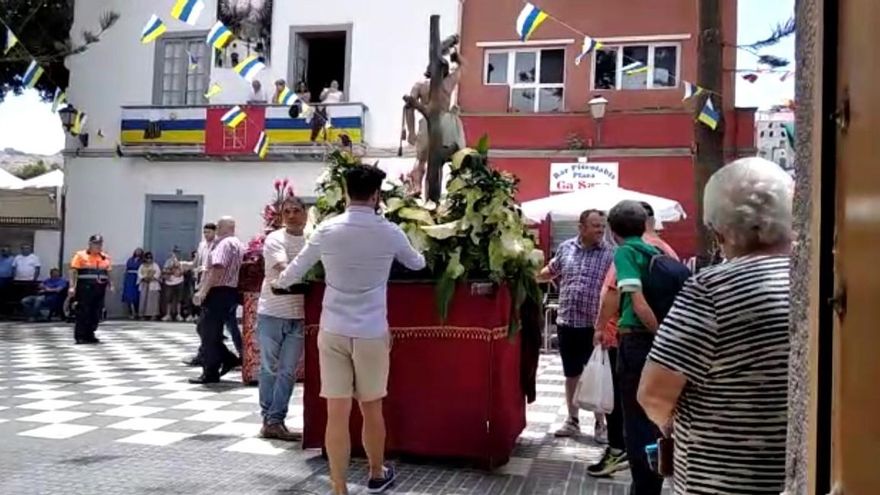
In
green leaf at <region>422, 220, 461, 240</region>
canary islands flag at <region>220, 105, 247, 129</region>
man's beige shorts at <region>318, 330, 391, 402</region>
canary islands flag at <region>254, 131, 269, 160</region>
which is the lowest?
man's beige shorts at <region>318, 330, 391, 402</region>

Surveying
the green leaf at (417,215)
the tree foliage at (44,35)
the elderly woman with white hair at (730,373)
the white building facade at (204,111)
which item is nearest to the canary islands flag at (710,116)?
the green leaf at (417,215)

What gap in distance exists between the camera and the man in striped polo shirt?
23.1 ft

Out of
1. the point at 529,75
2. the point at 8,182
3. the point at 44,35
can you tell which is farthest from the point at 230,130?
the point at 8,182

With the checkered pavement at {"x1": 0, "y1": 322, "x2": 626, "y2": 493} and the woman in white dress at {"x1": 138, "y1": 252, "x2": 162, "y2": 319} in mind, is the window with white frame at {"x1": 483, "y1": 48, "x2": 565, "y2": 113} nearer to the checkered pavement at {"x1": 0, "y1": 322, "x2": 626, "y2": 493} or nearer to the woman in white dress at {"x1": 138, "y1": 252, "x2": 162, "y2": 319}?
the checkered pavement at {"x1": 0, "y1": 322, "x2": 626, "y2": 493}

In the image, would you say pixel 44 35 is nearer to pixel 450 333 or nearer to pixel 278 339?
pixel 278 339

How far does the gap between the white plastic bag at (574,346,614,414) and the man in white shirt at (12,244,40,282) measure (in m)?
15.3

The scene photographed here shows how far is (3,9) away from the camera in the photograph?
11.4 meters

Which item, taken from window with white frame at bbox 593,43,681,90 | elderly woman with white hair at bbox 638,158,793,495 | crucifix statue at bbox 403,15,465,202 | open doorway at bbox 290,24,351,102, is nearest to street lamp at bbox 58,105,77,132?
open doorway at bbox 290,24,351,102

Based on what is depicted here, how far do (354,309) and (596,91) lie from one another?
465 inches

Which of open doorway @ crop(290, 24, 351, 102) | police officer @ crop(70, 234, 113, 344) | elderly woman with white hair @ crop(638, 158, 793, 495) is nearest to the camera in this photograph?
elderly woman with white hair @ crop(638, 158, 793, 495)

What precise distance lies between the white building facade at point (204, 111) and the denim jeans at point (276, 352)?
10384 mm

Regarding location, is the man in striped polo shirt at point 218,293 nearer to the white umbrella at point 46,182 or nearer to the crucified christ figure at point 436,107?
the crucified christ figure at point 436,107

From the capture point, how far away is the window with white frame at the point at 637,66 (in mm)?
14250

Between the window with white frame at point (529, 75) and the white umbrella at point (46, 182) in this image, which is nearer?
the window with white frame at point (529, 75)
